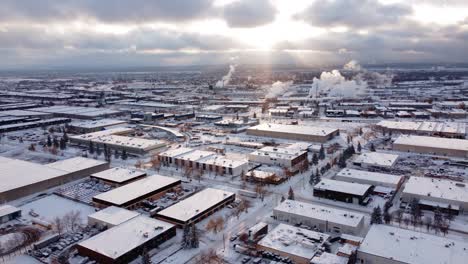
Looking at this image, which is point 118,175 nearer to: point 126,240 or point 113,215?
point 113,215

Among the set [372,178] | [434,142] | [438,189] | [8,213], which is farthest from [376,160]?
[8,213]

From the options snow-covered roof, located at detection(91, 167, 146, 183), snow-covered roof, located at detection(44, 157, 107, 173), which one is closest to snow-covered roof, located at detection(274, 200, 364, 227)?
snow-covered roof, located at detection(91, 167, 146, 183)

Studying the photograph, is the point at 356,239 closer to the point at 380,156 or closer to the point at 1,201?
the point at 380,156

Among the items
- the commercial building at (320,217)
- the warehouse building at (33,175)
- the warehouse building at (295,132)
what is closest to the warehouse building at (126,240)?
the commercial building at (320,217)

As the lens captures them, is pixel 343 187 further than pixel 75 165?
No

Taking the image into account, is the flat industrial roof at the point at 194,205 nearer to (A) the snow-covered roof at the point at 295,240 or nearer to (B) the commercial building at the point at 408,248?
(A) the snow-covered roof at the point at 295,240

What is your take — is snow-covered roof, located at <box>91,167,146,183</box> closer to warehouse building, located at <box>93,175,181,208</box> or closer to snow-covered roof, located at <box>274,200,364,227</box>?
warehouse building, located at <box>93,175,181,208</box>

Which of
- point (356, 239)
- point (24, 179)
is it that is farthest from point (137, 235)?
point (24, 179)
